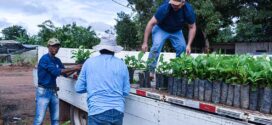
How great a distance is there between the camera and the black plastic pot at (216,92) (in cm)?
392

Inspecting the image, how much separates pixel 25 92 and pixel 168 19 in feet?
34.6

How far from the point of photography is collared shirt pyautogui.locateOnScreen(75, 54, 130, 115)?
14.1ft

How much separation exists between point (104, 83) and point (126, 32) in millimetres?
24494

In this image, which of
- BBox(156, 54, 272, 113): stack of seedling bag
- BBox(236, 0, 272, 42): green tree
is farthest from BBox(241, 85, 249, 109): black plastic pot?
BBox(236, 0, 272, 42): green tree

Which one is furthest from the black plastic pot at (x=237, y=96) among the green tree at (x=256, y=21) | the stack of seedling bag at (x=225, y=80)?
the green tree at (x=256, y=21)

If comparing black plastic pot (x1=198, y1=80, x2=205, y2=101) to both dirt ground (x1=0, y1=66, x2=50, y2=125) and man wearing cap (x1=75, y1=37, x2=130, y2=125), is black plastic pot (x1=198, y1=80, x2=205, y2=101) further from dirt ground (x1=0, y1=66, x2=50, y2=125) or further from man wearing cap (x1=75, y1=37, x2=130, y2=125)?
dirt ground (x1=0, y1=66, x2=50, y2=125)

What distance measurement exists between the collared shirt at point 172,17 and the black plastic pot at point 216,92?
1.99 m

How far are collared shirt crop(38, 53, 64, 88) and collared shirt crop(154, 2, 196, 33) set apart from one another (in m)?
1.86

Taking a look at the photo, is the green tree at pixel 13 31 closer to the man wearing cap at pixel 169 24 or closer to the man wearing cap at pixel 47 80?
the man wearing cap at pixel 47 80

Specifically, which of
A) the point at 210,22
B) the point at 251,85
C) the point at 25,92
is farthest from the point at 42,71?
the point at 210,22

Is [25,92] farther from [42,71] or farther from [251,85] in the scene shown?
[251,85]

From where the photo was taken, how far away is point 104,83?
4340 mm

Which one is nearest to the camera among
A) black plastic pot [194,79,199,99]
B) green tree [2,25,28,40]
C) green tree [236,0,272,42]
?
black plastic pot [194,79,199,99]

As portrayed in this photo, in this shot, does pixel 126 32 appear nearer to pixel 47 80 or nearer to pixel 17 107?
pixel 17 107
